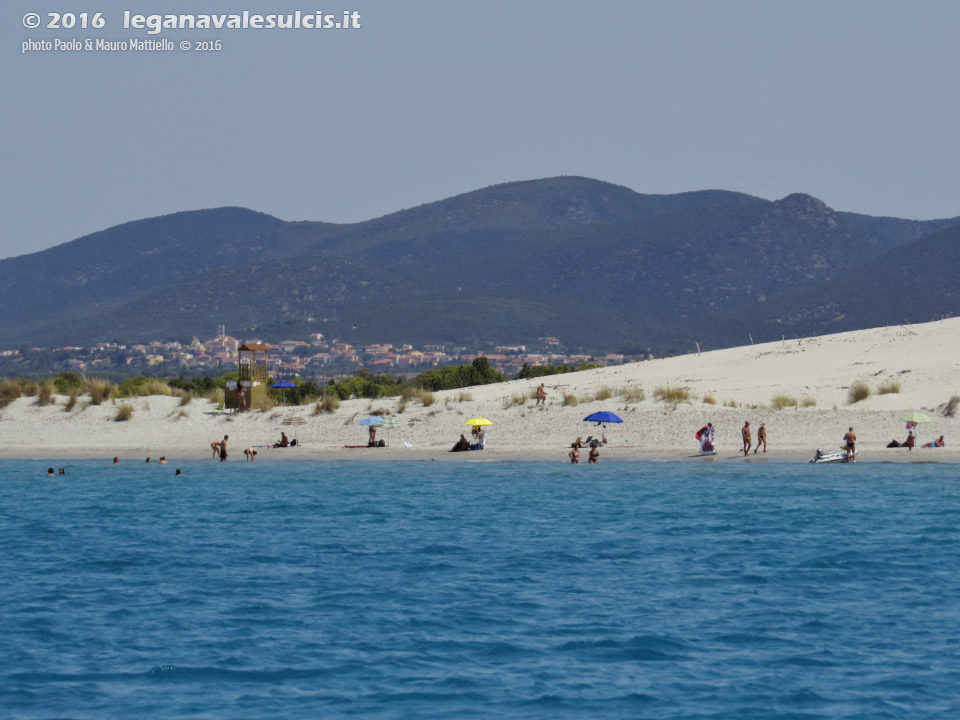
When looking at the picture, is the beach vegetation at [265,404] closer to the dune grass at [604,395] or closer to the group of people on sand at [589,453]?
the dune grass at [604,395]

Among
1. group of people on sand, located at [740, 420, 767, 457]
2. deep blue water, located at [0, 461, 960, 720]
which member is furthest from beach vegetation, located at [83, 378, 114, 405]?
group of people on sand, located at [740, 420, 767, 457]

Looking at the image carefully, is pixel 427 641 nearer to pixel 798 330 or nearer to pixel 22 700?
pixel 22 700

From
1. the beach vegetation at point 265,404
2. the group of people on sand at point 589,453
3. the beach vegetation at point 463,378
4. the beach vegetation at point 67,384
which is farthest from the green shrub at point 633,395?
the beach vegetation at point 67,384

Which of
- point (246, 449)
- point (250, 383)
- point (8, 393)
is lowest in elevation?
point (246, 449)

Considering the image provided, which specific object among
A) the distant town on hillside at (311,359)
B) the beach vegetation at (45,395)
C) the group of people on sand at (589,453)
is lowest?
the group of people on sand at (589,453)

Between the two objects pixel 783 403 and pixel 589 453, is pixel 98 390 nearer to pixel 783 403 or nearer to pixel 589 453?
pixel 589 453

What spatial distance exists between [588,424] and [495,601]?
26703 millimetres

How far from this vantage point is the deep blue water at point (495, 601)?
16.5 meters

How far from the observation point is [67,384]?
66.4 metres

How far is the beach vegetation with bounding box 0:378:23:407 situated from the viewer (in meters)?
55.8

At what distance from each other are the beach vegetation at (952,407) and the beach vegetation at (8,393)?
34.8 meters

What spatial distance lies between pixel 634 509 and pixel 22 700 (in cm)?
1875

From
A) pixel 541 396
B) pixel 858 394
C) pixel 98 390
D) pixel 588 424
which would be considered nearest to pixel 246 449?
pixel 541 396

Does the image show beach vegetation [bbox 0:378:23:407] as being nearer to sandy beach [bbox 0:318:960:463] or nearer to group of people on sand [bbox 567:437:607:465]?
sandy beach [bbox 0:318:960:463]
